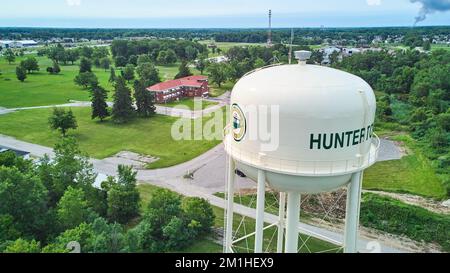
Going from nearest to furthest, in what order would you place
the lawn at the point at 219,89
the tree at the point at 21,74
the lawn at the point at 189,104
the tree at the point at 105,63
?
1. the lawn at the point at 189,104
2. the lawn at the point at 219,89
3. the tree at the point at 21,74
4. the tree at the point at 105,63

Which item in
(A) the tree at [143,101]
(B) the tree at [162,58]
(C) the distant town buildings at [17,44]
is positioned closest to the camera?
(A) the tree at [143,101]

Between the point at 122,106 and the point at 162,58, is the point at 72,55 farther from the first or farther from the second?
the point at 122,106

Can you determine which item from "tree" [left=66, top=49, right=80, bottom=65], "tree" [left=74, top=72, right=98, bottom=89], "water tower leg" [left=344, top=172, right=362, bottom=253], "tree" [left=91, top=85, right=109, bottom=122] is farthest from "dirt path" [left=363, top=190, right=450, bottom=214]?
"tree" [left=66, top=49, right=80, bottom=65]

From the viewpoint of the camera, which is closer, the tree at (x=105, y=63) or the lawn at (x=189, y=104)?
the lawn at (x=189, y=104)

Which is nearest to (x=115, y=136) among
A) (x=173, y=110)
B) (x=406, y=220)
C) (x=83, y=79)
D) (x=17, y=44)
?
(x=173, y=110)

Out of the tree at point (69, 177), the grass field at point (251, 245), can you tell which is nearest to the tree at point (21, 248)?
the tree at point (69, 177)

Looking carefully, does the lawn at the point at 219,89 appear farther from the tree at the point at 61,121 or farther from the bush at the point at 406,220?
the bush at the point at 406,220
